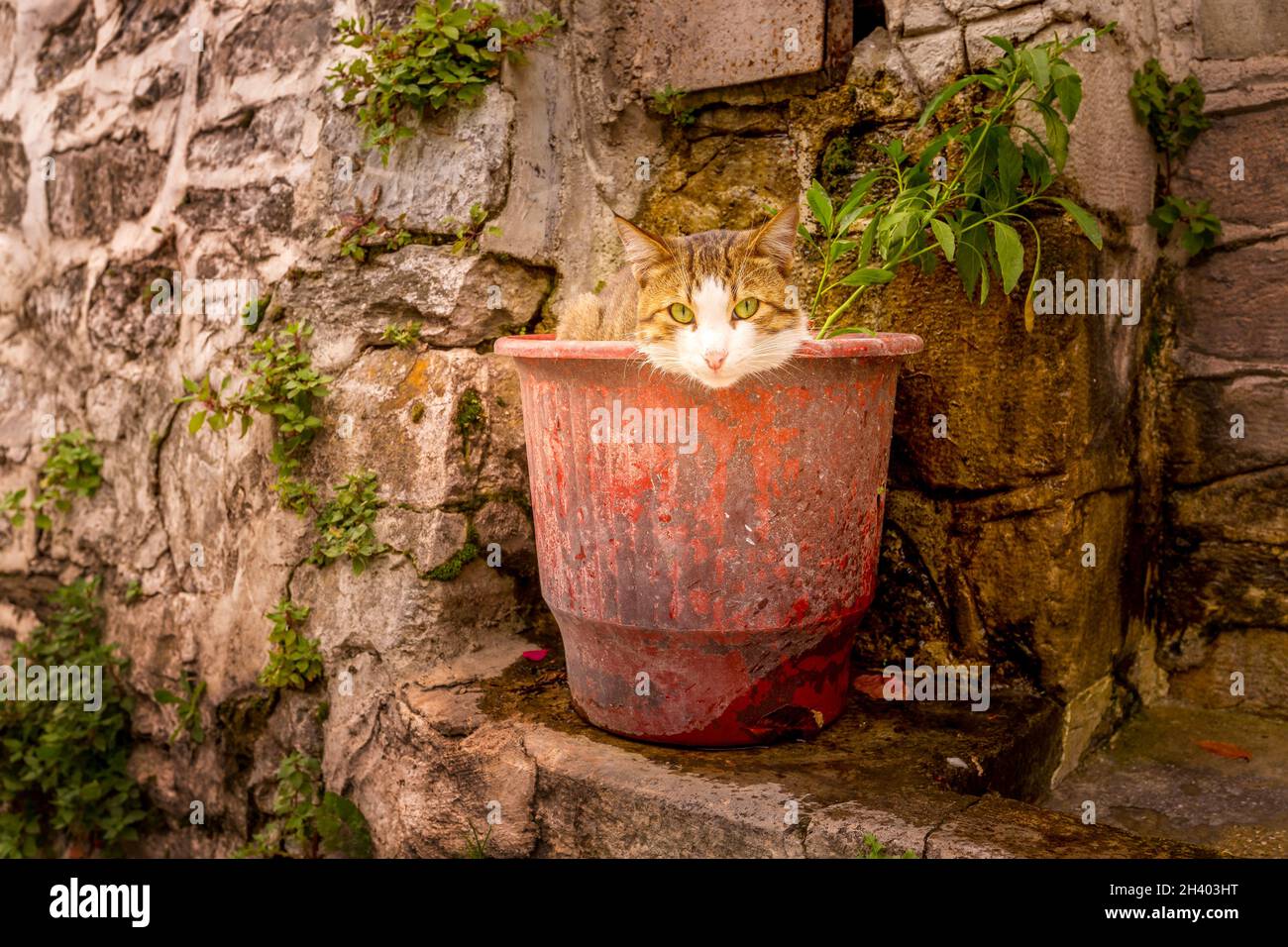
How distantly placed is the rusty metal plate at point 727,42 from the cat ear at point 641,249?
715mm

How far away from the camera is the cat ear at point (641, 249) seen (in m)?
2.04

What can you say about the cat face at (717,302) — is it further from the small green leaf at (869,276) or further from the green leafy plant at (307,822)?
the green leafy plant at (307,822)

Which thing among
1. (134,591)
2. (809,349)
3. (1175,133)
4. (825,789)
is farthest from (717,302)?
(134,591)

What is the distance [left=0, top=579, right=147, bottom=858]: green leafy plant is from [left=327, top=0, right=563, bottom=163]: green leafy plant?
1822 mm

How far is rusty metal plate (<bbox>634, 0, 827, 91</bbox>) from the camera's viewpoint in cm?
244

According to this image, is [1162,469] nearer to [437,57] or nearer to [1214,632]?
[1214,632]

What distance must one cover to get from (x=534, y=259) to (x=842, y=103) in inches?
32.0

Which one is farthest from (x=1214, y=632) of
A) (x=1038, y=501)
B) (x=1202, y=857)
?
(x=1202, y=857)

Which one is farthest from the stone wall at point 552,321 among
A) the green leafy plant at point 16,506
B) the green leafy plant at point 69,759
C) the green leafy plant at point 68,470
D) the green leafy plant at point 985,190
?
the green leafy plant at point 16,506

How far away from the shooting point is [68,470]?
331 cm

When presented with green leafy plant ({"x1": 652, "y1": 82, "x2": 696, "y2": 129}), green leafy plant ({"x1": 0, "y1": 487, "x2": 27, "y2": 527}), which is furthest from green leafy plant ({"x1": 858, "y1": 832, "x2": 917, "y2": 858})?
green leafy plant ({"x1": 0, "y1": 487, "x2": 27, "y2": 527})

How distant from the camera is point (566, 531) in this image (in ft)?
6.91

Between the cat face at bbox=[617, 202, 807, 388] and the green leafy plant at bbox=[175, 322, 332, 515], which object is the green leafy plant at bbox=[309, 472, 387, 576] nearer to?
the green leafy plant at bbox=[175, 322, 332, 515]

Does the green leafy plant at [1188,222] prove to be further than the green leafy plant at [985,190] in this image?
Yes
